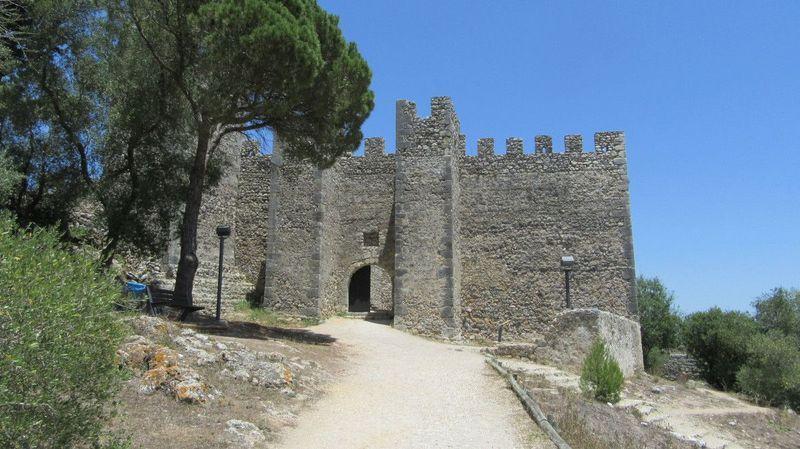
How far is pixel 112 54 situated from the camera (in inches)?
503

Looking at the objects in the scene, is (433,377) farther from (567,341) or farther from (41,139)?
(41,139)

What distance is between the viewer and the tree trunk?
41.1 ft

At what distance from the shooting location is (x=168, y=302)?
11922 millimetres

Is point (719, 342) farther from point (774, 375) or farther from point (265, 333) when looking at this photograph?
point (265, 333)

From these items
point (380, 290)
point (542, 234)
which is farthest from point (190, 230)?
point (542, 234)

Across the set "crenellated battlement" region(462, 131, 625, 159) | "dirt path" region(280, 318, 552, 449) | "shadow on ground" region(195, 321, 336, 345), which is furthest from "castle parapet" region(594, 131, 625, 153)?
"shadow on ground" region(195, 321, 336, 345)

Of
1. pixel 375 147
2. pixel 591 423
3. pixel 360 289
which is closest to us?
pixel 591 423

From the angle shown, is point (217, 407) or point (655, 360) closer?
point (217, 407)

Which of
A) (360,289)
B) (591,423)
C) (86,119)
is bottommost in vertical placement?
(591,423)

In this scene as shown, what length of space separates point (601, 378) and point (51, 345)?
923 centimetres

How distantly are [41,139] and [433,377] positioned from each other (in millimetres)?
8795

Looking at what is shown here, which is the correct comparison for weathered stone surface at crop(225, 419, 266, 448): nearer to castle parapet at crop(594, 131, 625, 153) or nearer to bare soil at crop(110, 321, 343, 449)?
bare soil at crop(110, 321, 343, 449)

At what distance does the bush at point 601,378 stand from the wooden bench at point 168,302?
7294 mm

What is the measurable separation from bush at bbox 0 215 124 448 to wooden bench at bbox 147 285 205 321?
21.2 ft
